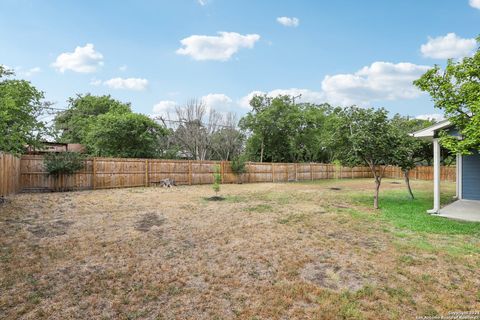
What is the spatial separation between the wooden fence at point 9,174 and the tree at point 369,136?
11.6 meters

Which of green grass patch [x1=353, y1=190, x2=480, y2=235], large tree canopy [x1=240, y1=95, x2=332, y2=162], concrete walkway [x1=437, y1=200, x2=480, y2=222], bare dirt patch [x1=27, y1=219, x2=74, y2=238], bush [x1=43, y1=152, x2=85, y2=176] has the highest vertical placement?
large tree canopy [x1=240, y1=95, x2=332, y2=162]

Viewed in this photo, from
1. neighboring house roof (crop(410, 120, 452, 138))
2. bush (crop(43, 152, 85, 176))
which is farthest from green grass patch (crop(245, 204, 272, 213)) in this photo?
bush (crop(43, 152, 85, 176))

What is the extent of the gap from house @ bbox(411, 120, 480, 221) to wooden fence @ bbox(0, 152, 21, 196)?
13.5m

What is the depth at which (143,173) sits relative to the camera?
569 inches

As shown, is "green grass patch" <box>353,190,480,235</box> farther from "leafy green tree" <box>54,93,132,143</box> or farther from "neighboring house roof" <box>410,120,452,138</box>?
"leafy green tree" <box>54,93,132,143</box>

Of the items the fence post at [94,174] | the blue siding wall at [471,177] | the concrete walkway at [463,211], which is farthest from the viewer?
the fence post at [94,174]

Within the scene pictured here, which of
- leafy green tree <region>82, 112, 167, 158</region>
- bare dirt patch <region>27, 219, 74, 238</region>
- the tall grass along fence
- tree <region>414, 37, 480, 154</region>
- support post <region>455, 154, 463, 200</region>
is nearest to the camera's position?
bare dirt patch <region>27, 219, 74, 238</region>

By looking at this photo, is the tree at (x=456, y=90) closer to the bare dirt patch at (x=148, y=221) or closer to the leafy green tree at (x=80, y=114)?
the bare dirt patch at (x=148, y=221)

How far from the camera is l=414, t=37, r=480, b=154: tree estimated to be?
6020 mm

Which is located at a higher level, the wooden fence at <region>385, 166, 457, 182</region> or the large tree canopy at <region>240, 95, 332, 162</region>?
the large tree canopy at <region>240, 95, 332, 162</region>

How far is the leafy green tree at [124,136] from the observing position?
1823cm

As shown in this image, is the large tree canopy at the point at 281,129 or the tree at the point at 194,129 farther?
the tree at the point at 194,129

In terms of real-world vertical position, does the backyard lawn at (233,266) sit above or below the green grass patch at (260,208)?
above

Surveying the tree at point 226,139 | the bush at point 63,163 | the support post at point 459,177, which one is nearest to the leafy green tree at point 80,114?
the tree at point 226,139
